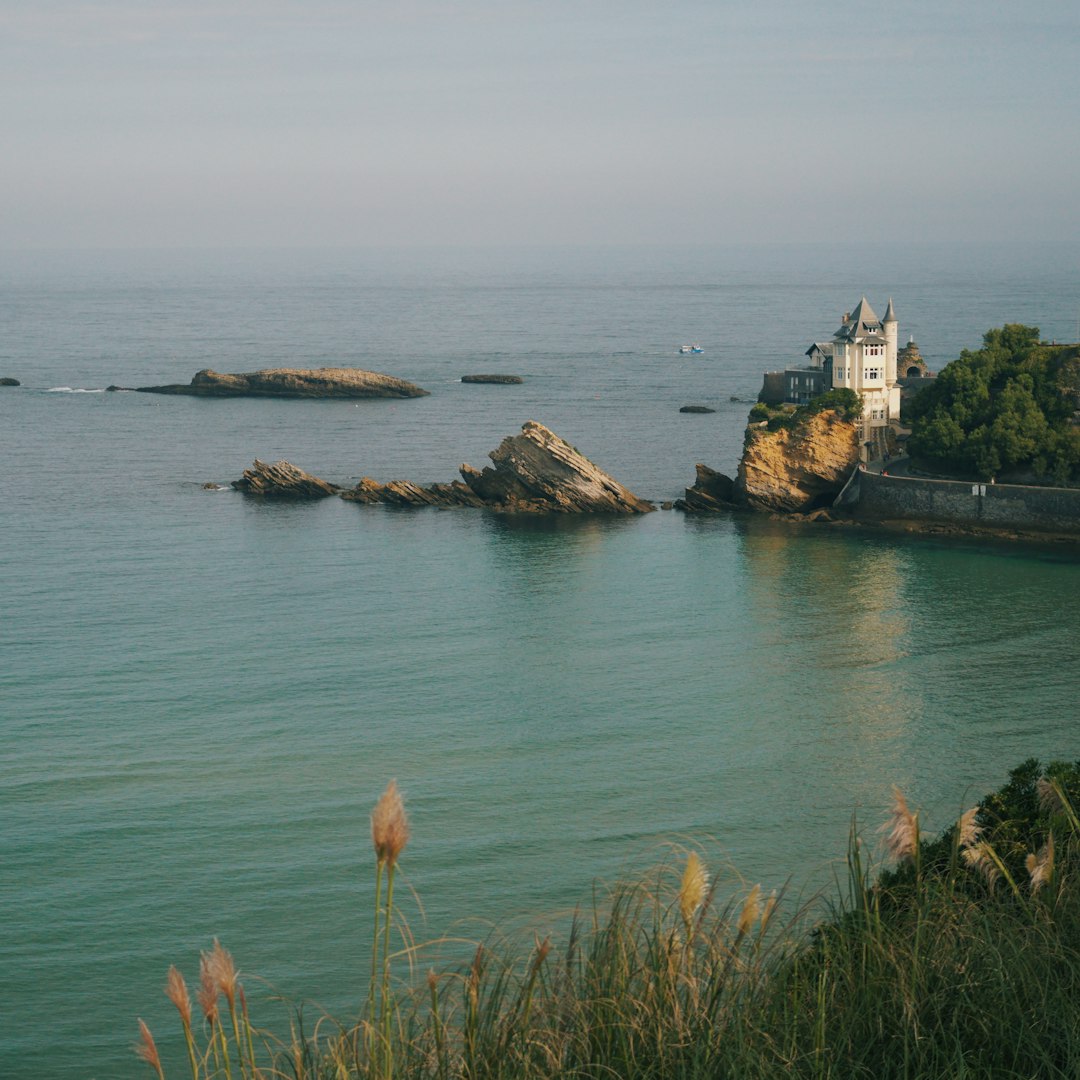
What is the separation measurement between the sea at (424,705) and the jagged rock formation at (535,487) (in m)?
1.55

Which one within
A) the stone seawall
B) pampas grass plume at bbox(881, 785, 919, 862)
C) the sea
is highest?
pampas grass plume at bbox(881, 785, 919, 862)

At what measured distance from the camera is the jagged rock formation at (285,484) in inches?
2313

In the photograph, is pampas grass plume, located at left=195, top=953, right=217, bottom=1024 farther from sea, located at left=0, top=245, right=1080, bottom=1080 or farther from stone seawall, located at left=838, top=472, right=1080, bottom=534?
stone seawall, located at left=838, top=472, right=1080, bottom=534

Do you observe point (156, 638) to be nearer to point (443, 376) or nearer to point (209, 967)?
point (209, 967)

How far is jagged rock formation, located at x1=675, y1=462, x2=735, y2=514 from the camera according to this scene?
184ft

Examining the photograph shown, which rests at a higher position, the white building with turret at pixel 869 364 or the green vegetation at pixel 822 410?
the white building with turret at pixel 869 364

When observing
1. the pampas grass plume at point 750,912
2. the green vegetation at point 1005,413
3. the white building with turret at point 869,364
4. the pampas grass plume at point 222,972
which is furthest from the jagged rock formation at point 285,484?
the pampas grass plume at point 222,972

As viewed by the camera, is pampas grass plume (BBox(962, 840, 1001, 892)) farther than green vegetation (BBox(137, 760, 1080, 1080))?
Yes

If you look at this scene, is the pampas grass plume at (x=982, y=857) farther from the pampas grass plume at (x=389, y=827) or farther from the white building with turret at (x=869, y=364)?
the white building with turret at (x=869, y=364)

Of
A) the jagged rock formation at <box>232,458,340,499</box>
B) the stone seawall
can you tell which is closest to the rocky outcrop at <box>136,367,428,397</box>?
the jagged rock formation at <box>232,458,340,499</box>

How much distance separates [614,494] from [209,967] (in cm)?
5093

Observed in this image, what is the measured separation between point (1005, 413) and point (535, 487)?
17.7 meters

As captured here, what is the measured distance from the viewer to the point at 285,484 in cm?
5881

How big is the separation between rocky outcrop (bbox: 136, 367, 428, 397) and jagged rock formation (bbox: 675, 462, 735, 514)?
38.4m
